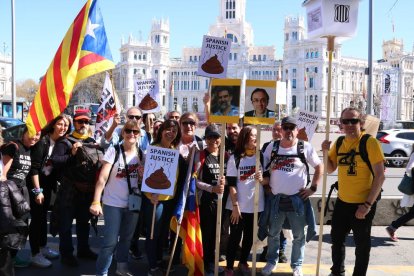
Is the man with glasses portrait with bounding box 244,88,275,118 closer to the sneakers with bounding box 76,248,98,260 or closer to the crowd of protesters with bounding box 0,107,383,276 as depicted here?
the crowd of protesters with bounding box 0,107,383,276

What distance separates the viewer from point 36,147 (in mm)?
4812

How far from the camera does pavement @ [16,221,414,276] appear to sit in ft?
16.0

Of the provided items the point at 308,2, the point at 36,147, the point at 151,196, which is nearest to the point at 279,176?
the point at 151,196

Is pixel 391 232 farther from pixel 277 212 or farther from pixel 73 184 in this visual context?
pixel 73 184

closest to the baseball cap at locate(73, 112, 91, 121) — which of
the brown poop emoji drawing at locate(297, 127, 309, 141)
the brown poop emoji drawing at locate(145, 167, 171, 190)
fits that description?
the brown poop emoji drawing at locate(145, 167, 171, 190)

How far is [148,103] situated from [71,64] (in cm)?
303

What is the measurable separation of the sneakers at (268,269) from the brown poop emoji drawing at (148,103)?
378 centimetres

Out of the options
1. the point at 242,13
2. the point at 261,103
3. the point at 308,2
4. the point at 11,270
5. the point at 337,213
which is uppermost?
the point at 242,13

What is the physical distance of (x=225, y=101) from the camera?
4527mm

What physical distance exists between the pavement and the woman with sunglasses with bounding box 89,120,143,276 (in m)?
0.59

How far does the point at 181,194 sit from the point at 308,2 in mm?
2364

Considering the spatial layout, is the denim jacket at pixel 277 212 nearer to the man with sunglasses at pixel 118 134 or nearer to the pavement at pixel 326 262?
the pavement at pixel 326 262

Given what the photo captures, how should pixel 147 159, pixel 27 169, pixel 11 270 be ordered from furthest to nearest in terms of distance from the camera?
pixel 27 169 → pixel 147 159 → pixel 11 270

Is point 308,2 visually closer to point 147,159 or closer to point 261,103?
point 261,103
